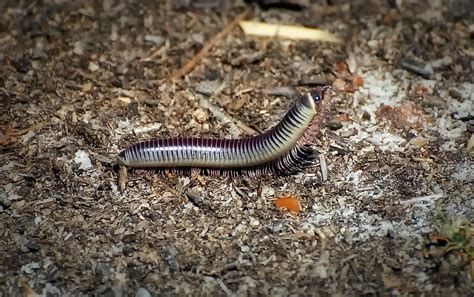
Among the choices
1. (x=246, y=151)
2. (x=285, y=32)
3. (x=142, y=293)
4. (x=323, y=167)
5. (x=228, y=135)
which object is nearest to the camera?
(x=142, y=293)

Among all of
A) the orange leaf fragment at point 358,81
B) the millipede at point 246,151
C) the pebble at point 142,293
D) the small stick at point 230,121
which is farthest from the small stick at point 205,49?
the pebble at point 142,293

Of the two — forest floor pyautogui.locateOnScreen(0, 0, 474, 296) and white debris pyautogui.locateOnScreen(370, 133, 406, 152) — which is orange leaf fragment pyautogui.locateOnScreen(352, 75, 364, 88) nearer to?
forest floor pyautogui.locateOnScreen(0, 0, 474, 296)

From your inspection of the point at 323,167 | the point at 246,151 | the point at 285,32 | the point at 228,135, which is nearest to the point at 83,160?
the point at 228,135

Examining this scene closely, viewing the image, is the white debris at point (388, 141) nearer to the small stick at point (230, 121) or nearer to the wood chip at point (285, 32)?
the small stick at point (230, 121)

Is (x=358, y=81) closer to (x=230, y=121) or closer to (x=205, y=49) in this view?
(x=230, y=121)

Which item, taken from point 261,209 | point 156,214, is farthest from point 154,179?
point 261,209

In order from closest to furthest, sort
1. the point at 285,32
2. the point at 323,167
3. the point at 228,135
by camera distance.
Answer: the point at 323,167 → the point at 228,135 → the point at 285,32

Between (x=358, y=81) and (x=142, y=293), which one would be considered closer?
(x=142, y=293)
